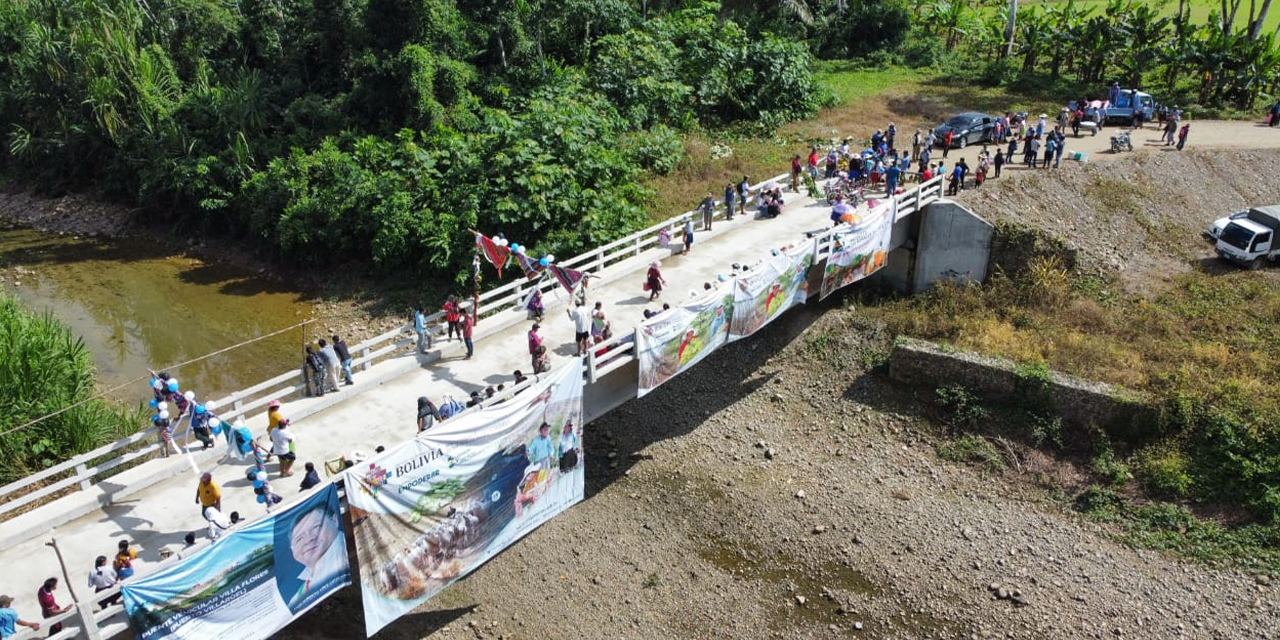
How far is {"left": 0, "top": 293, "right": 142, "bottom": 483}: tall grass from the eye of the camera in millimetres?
22781

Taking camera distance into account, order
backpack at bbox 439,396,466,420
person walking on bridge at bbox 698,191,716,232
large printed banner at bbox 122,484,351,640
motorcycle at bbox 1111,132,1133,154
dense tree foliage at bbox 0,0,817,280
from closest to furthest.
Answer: large printed banner at bbox 122,484,351,640 → backpack at bbox 439,396,466,420 → person walking on bridge at bbox 698,191,716,232 → dense tree foliage at bbox 0,0,817,280 → motorcycle at bbox 1111,132,1133,154

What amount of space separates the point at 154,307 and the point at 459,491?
26.0 metres

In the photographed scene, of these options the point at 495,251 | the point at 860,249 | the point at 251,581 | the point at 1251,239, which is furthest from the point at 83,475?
the point at 1251,239

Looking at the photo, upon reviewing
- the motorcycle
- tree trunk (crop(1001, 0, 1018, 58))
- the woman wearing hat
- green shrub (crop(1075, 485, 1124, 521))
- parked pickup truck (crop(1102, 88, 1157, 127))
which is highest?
tree trunk (crop(1001, 0, 1018, 58))

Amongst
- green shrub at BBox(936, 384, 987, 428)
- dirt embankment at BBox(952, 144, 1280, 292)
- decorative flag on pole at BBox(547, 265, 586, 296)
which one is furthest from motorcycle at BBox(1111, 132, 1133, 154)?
decorative flag on pole at BBox(547, 265, 586, 296)

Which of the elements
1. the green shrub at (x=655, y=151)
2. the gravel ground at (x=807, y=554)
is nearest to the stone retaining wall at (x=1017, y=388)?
the gravel ground at (x=807, y=554)

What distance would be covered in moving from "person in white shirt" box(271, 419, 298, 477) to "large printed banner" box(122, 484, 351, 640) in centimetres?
232

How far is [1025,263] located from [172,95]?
4103 centimetres

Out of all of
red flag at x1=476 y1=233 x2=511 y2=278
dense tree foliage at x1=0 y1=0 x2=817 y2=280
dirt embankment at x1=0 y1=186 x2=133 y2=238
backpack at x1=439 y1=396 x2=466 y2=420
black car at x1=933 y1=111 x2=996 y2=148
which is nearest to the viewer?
backpack at x1=439 y1=396 x2=466 y2=420

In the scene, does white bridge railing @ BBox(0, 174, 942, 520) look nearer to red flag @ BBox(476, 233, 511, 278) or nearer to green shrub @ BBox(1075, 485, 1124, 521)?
red flag @ BBox(476, 233, 511, 278)

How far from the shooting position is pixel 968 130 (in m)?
37.9

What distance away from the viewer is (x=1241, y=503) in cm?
2245

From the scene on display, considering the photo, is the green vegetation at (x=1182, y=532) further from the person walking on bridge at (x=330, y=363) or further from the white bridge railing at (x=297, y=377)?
the person walking on bridge at (x=330, y=363)

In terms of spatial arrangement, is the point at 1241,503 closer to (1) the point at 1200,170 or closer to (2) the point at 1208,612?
(2) the point at 1208,612
